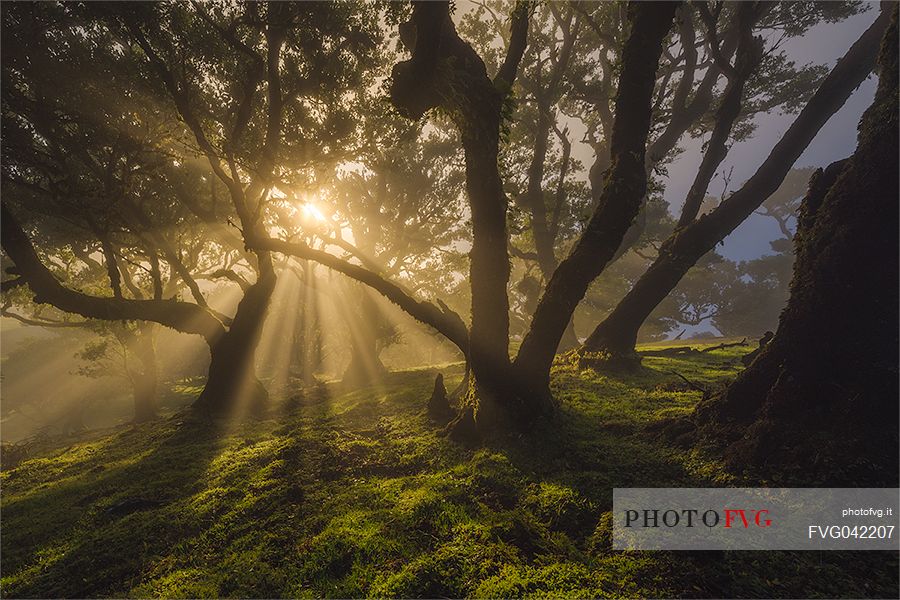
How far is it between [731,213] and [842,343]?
25.7 feet

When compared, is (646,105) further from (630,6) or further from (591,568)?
(591,568)

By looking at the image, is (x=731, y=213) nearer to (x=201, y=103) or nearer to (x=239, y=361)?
(x=239, y=361)

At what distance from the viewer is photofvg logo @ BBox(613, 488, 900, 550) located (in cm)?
369

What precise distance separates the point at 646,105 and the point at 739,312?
48.7 m

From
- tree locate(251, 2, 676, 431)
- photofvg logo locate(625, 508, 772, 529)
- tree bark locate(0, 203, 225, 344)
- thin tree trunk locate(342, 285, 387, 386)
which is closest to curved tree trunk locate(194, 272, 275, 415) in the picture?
tree bark locate(0, 203, 225, 344)

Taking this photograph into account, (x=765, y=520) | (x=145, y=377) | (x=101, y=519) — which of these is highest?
(x=765, y=520)

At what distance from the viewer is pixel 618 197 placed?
21.3ft

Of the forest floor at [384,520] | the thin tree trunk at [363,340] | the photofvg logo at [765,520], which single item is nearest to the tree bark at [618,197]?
the forest floor at [384,520]

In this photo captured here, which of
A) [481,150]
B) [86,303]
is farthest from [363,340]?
[481,150]

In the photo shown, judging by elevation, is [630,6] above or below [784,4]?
below

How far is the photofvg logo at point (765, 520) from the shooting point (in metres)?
3.69

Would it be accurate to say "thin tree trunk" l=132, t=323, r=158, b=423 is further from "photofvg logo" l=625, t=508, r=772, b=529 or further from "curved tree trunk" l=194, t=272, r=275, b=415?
"photofvg logo" l=625, t=508, r=772, b=529

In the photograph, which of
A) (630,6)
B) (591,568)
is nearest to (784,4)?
(630,6)

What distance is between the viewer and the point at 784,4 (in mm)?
14570
